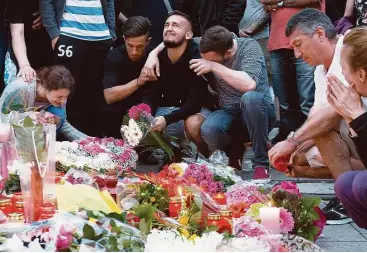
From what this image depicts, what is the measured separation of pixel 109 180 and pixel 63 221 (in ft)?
5.48

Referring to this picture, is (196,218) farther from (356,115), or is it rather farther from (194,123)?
(194,123)

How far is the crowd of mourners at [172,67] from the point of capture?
6707 mm

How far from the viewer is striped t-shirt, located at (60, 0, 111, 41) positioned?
285 inches

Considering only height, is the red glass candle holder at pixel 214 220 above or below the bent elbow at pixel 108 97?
above

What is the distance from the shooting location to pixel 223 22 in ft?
24.2

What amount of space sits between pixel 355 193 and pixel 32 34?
14.4 ft

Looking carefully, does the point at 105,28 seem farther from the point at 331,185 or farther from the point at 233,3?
the point at 331,185

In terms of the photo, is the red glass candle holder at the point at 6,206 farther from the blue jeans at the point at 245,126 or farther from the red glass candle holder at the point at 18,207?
the blue jeans at the point at 245,126

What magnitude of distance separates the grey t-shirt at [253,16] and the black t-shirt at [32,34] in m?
1.87

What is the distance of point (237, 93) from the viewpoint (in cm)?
686

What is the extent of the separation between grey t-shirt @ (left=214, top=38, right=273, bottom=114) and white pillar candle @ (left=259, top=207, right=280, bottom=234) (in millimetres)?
2929

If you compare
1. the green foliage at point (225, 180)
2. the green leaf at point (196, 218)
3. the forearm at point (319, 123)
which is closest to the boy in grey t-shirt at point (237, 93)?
the green foliage at point (225, 180)

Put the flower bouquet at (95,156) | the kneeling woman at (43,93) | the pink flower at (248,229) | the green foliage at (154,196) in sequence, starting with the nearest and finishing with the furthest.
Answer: the pink flower at (248,229), the green foliage at (154,196), the flower bouquet at (95,156), the kneeling woman at (43,93)

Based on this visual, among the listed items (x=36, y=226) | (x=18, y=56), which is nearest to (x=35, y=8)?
(x=18, y=56)
